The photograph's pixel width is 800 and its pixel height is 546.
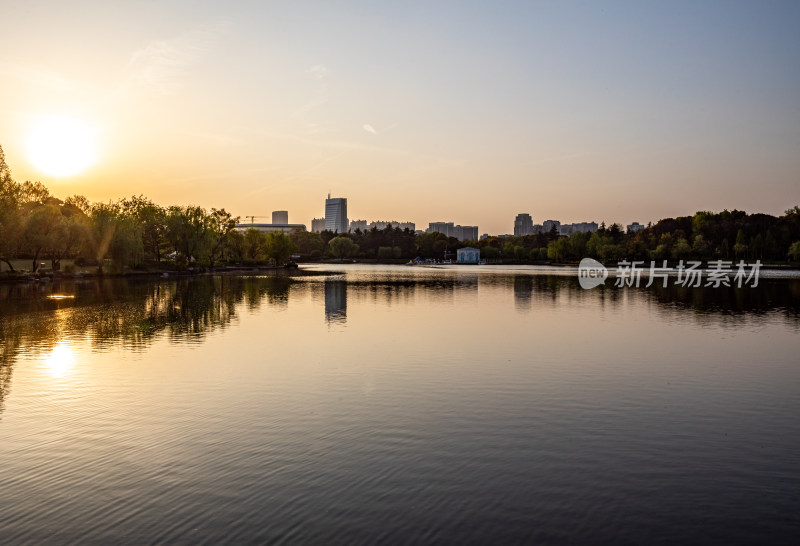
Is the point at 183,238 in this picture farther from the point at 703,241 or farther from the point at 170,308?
the point at 703,241

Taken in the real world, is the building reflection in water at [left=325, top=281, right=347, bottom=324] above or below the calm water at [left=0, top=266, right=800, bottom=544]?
below

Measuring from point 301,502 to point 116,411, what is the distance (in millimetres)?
6964

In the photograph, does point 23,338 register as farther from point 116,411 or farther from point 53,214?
point 53,214

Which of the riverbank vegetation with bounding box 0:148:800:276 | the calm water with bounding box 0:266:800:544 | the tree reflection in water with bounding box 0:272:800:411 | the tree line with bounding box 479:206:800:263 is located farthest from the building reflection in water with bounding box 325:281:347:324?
the tree line with bounding box 479:206:800:263

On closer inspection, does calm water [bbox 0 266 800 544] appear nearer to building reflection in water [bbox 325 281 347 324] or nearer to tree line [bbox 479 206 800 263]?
building reflection in water [bbox 325 281 347 324]

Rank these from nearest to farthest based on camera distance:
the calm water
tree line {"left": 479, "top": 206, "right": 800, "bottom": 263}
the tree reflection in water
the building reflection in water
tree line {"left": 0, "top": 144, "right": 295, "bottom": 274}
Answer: the calm water
the tree reflection in water
the building reflection in water
tree line {"left": 0, "top": 144, "right": 295, "bottom": 274}
tree line {"left": 479, "top": 206, "right": 800, "bottom": 263}

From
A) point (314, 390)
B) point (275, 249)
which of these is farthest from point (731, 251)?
point (314, 390)

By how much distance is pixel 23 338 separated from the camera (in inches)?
945

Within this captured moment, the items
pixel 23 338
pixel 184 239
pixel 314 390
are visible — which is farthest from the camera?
pixel 184 239

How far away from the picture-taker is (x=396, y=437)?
1185 centimetres

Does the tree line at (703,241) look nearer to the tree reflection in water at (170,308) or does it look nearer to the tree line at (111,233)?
the tree line at (111,233)

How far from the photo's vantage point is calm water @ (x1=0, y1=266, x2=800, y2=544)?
Result: 8.24 m

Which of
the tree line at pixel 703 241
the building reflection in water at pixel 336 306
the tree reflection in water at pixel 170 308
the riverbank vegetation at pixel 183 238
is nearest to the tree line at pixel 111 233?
the riverbank vegetation at pixel 183 238

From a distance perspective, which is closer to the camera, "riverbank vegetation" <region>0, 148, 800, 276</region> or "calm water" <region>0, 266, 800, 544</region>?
"calm water" <region>0, 266, 800, 544</region>
